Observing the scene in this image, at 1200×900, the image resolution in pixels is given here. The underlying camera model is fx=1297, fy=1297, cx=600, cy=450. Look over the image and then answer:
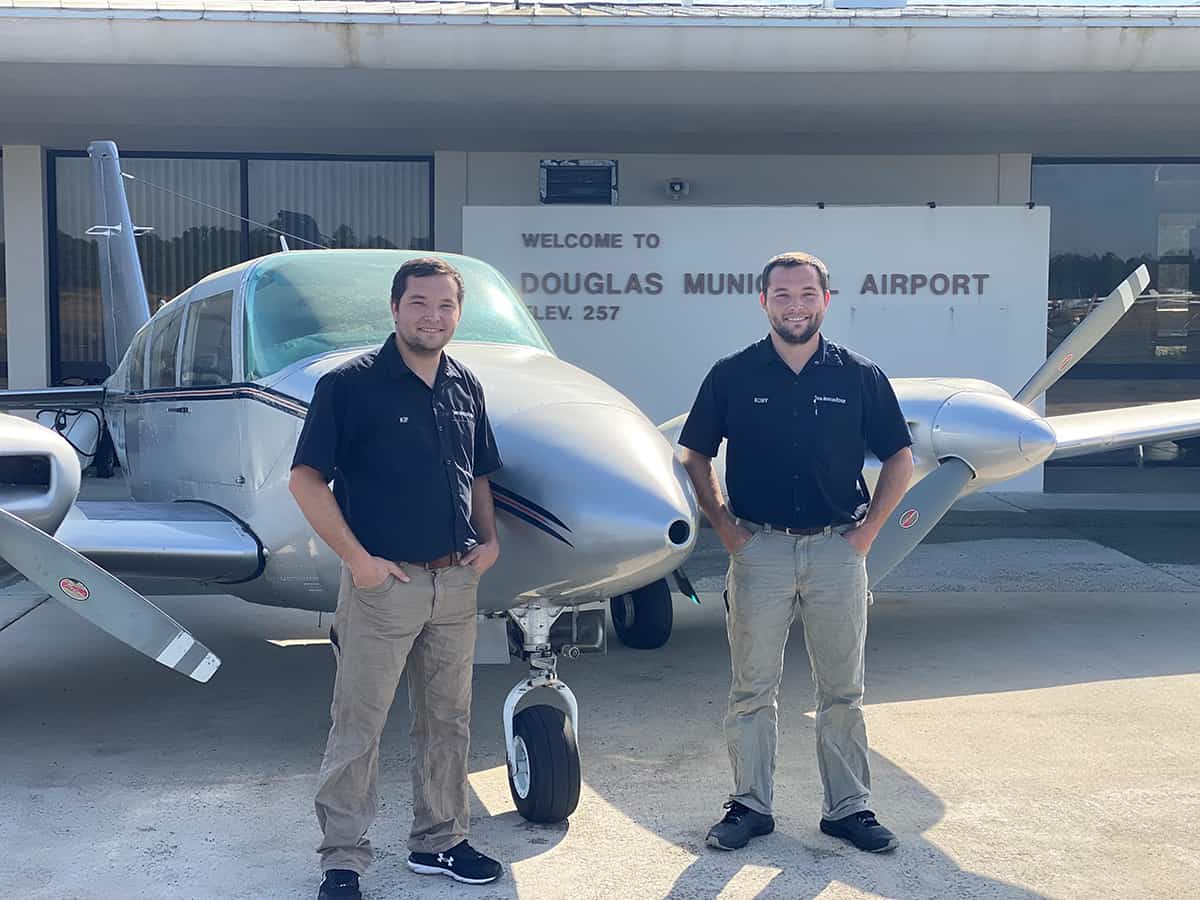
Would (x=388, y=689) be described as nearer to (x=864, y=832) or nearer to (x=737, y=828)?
(x=737, y=828)

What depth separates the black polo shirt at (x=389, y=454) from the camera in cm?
382

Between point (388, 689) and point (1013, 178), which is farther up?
point (1013, 178)

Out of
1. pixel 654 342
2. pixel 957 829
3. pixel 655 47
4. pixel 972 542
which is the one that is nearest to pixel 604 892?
pixel 957 829

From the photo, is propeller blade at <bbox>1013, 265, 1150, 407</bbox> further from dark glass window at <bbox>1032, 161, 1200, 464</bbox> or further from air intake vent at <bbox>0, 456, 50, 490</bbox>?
dark glass window at <bbox>1032, 161, 1200, 464</bbox>

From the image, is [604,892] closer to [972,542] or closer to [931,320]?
[972,542]

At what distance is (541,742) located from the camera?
14.8 feet

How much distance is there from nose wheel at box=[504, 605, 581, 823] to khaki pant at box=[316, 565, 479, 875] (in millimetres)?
468

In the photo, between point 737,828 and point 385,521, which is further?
point 737,828

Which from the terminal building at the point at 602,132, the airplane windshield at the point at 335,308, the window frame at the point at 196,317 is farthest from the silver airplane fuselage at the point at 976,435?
the terminal building at the point at 602,132

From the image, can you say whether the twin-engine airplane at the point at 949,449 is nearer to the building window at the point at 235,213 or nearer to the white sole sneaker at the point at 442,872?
the white sole sneaker at the point at 442,872

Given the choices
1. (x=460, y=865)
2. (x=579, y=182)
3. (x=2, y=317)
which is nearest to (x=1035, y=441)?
(x=460, y=865)

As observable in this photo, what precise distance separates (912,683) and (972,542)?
187 inches

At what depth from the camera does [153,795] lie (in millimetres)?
4910

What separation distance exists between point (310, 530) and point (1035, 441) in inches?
138
